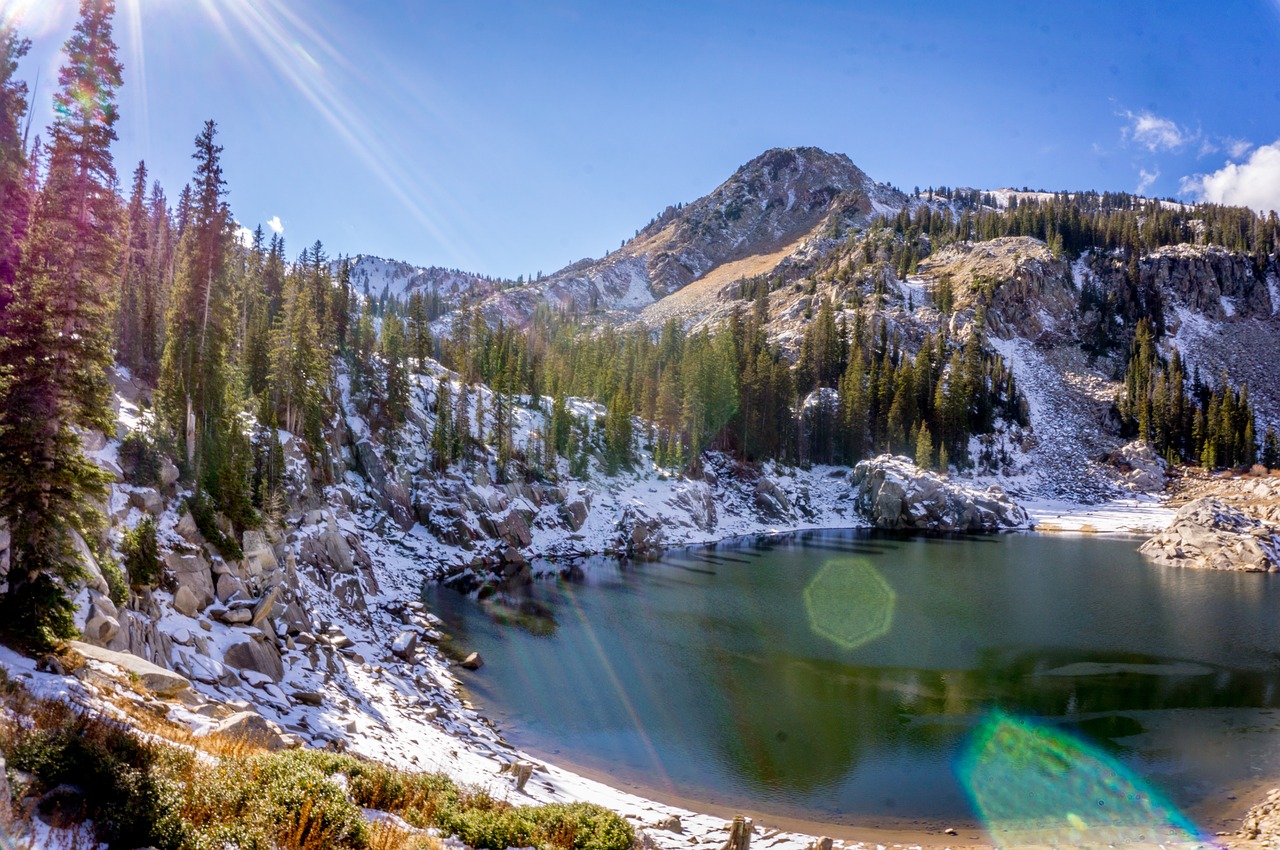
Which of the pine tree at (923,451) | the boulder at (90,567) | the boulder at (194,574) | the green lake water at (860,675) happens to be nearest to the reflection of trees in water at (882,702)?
the green lake water at (860,675)

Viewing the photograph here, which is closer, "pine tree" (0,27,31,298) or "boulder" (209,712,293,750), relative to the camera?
"boulder" (209,712,293,750)

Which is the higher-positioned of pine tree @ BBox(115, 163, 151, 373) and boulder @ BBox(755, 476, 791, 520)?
pine tree @ BBox(115, 163, 151, 373)

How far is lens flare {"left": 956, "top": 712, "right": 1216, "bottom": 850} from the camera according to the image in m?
20.9

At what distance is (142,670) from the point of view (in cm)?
1595

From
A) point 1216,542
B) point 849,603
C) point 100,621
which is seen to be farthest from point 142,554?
point 1216,542

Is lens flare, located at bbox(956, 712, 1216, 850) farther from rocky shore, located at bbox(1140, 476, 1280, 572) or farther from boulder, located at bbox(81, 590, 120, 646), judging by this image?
rocky shore, located at bbox(1140, 476, 1280, 572)

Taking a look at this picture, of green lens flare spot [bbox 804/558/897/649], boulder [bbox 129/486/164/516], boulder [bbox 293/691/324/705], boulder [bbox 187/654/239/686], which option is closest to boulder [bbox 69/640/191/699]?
boulder [bbox 187/654/239/686]

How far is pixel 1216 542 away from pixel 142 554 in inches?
3846

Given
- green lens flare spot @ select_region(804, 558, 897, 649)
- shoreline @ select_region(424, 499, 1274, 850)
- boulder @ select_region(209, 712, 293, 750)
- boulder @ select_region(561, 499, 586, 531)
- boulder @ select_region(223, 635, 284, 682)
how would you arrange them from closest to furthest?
boulder @ select_region(209, 712, 293, 750) < shoreline @ select_region(424, 499, 1274, 850) < boulder @ select_region(223, 635, 284, 682) < green lens flare spot @ select_region(804, 558, 897, 649) < boulder @ select_region(561, 499, 586, 531)

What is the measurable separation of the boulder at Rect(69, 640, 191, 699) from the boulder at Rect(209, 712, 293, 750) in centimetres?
233

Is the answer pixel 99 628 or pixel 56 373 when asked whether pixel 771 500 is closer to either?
pixel 99 628

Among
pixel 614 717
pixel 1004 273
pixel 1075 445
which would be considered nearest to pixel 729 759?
pixel 614 717

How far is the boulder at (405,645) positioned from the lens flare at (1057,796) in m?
26.6

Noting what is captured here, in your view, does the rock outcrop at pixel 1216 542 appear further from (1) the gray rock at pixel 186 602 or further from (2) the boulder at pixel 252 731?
(1) the gray rock at pixel 186 602
